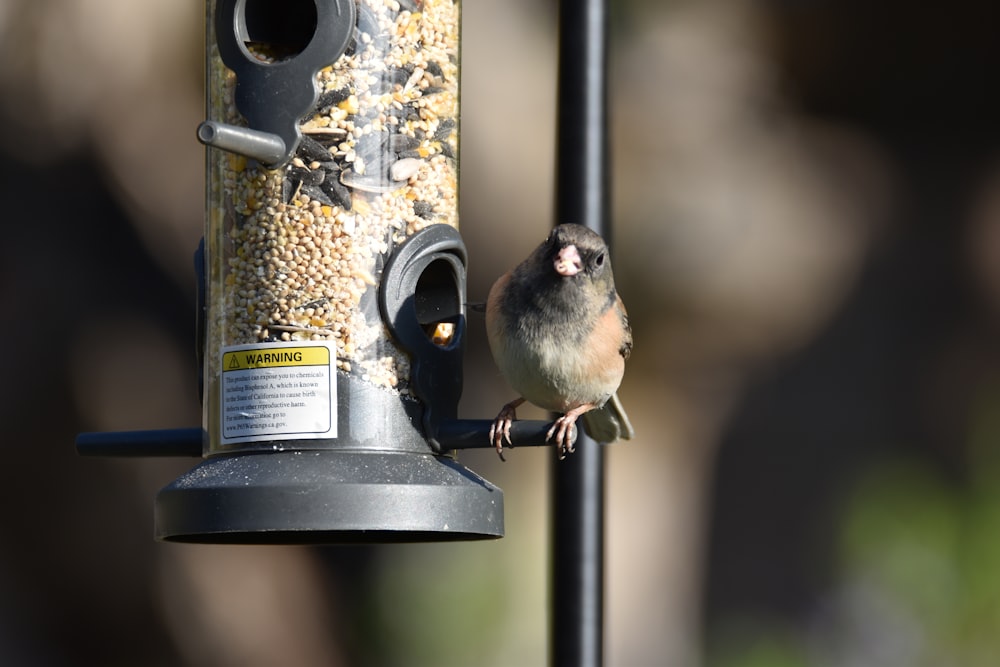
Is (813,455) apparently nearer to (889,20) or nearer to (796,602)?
(796,602)

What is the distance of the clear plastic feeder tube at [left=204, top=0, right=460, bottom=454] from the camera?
122 inches

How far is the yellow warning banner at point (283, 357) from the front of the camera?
3.09 m

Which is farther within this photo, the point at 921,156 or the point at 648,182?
the point at 921,156

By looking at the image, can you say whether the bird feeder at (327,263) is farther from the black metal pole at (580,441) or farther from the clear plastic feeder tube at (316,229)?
the black metal pole at (580,441)

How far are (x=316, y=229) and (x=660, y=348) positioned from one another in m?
3.09

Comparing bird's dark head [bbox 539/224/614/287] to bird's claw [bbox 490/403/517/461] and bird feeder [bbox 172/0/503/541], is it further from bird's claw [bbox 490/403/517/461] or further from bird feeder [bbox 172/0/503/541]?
bird's claw [bbox 490/403/517/461]

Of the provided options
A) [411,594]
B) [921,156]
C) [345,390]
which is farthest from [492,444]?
[921,156]

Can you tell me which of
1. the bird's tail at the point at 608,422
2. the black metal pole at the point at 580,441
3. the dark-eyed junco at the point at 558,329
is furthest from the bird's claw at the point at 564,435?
the bird's tail at the point at 608,422

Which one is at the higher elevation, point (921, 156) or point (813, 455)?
point (921, 156)

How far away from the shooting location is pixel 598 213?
10.0ft

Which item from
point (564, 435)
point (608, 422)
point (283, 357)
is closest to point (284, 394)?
point (283, 357)

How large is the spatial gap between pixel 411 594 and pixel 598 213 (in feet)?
10.2

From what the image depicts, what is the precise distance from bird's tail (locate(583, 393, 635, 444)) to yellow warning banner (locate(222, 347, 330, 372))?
94cm

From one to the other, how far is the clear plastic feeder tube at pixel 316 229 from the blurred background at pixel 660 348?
2.56 metres
